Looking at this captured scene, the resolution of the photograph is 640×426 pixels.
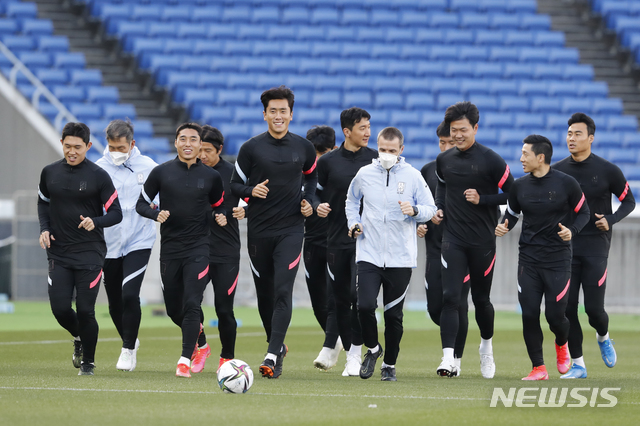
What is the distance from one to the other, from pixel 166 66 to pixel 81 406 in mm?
18727

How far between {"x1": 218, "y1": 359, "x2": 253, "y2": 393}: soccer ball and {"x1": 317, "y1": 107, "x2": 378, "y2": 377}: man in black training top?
2.00 meters

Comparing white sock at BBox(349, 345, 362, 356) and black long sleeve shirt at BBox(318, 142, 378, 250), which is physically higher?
black long sleeve shirt at BBox(318, 142, 378, 250)

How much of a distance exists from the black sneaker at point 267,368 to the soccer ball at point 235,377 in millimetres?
972

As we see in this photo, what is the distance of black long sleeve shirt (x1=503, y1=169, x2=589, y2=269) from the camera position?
29.1ft

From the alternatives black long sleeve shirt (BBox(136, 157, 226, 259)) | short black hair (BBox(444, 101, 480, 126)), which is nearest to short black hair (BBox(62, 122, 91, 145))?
black long sleeve shirt (BBox(136, 157, 226, 259))

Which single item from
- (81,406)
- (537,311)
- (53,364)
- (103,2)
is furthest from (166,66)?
(81,406)

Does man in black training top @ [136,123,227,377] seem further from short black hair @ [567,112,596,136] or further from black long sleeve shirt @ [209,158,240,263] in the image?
short black hair @ [567,112,596,136]

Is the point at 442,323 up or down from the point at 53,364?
up

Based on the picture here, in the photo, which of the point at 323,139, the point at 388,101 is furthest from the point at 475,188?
the point at 388,101

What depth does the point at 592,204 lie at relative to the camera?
9.47 m

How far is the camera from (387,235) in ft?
28.5

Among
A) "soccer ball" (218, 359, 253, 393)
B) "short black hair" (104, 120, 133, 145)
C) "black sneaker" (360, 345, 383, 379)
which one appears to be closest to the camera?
"soccer ball" (218, 359, 253, 393)

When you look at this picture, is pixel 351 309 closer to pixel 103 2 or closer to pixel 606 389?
pixel 606 389

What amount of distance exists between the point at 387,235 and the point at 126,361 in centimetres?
256
